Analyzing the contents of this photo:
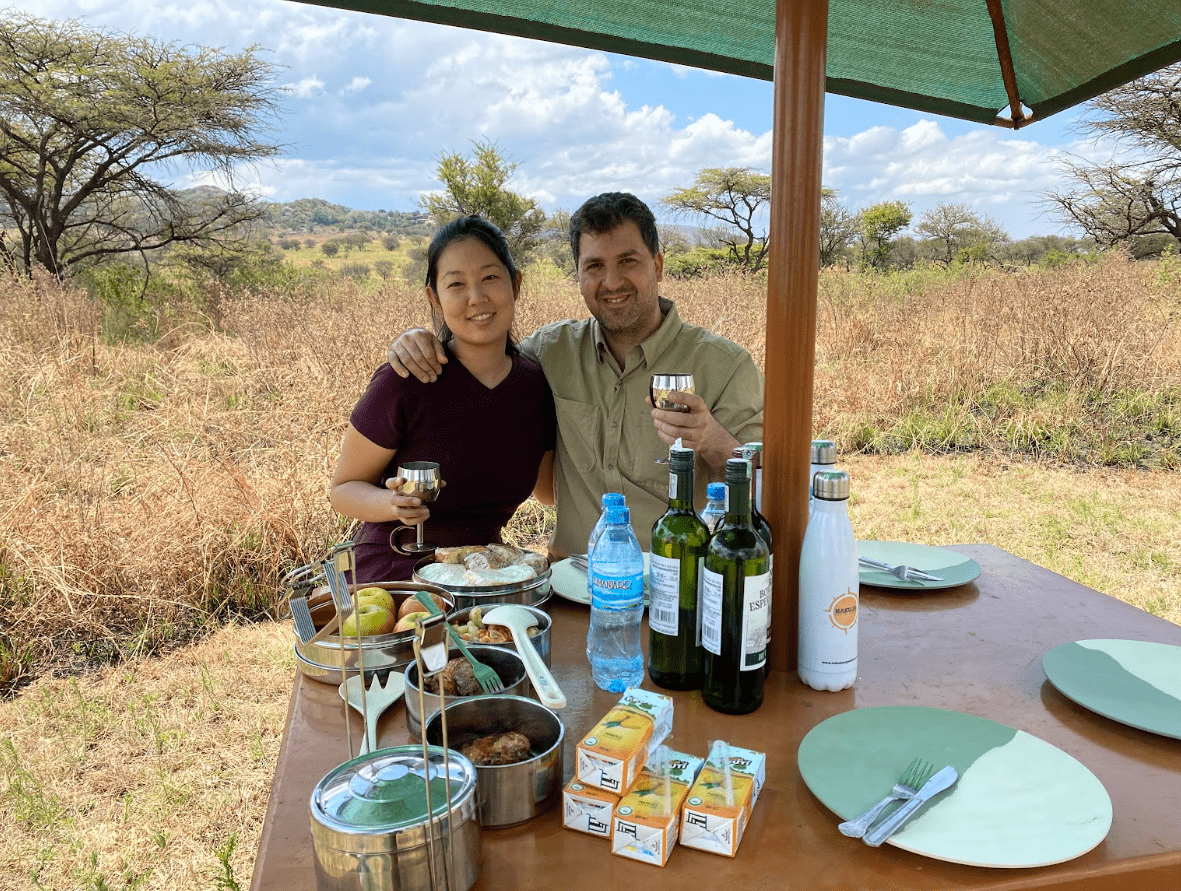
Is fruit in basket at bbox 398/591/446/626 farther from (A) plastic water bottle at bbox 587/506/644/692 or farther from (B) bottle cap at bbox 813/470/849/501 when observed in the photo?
(B) bottle cap at bbox 813/470/849/501

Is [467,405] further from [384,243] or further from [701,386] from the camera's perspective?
[384,243]

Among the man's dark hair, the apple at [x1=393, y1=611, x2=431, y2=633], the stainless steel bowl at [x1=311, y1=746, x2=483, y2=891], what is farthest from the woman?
the stainless steel bowl at [x1=311, y1=746, x2=483, y2=891]

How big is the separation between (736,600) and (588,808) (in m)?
0.36

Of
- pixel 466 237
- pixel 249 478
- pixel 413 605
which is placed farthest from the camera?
pixel 249 478

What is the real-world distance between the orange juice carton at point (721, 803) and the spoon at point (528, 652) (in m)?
0.21

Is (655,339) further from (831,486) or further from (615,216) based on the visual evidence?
(831,486)

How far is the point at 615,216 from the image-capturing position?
2562 millimetres

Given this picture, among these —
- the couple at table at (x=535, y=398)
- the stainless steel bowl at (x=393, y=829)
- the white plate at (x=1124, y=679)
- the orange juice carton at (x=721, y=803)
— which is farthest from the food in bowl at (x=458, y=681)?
the couple at table at (x=535, y=398)

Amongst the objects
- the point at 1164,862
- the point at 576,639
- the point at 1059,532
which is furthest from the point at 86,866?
the point at 1059,532

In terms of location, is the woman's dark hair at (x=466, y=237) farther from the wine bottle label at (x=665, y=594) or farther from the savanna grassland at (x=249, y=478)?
the savanna grassland at (x=249, y=478)

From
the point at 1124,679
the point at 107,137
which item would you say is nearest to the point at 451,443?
the point at 1124,679

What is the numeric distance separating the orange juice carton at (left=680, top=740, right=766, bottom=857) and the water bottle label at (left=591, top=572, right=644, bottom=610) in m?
0.31

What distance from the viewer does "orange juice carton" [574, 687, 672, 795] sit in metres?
0.93

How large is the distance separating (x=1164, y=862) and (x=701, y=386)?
6.12ft
